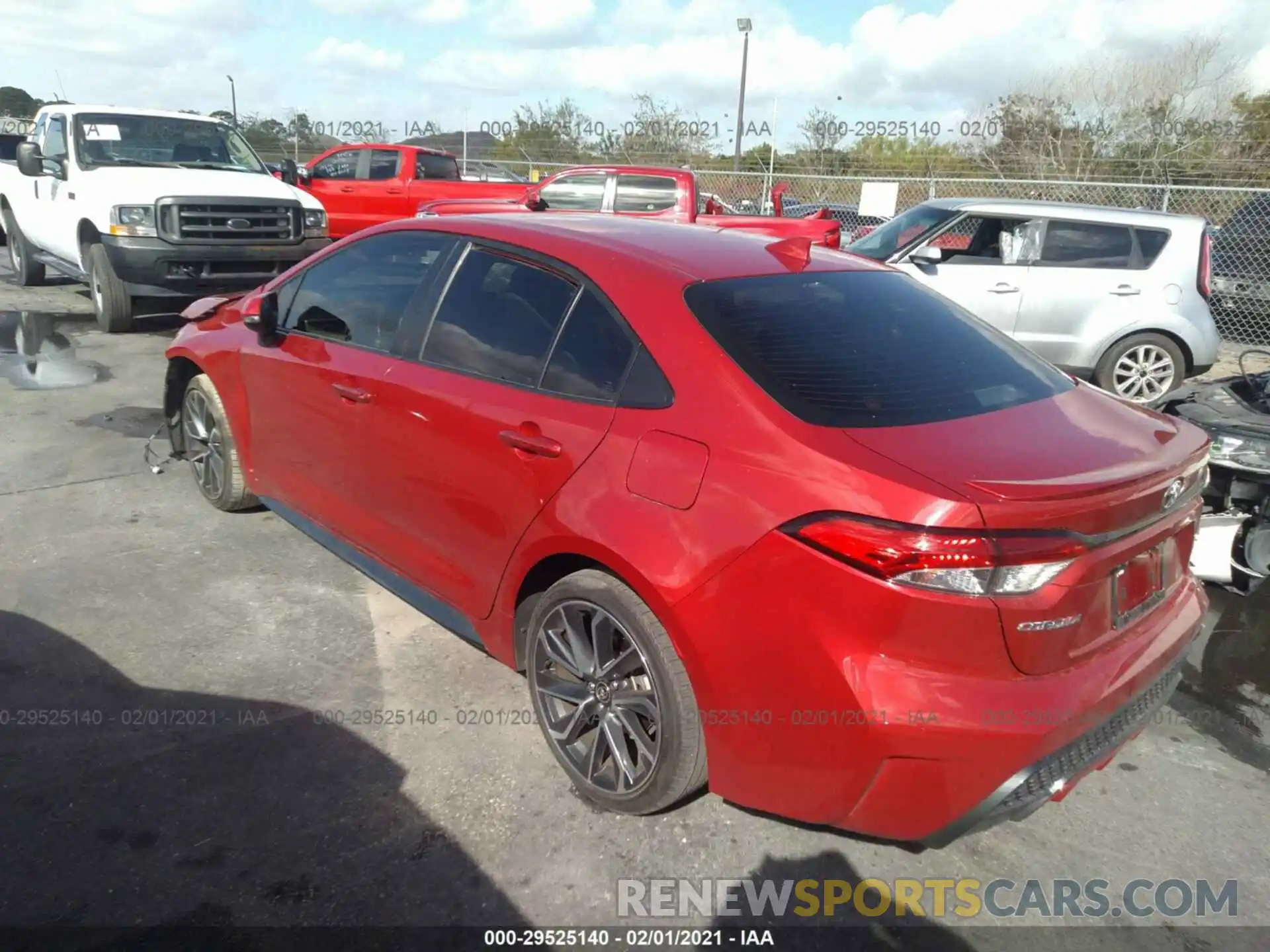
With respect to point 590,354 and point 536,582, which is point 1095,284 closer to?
point 590,354

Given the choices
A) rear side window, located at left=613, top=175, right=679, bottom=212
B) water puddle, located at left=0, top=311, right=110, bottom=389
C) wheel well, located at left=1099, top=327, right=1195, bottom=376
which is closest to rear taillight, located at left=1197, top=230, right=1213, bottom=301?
wheel well, located at left=1099, top=327, right=1195, bottom=376

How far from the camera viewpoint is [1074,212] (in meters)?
8.56

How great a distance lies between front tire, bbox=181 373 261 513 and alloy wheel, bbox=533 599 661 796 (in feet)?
7.82

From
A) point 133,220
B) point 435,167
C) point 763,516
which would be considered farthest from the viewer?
point 435,167

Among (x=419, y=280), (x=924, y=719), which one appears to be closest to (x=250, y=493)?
(x=419, y=280)

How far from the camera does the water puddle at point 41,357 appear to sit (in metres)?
7.46

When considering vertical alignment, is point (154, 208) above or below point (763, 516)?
above

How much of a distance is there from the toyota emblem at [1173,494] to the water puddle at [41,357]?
7.48 m

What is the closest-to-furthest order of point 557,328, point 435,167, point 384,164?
point 557,328
point 384,164
point 435,167

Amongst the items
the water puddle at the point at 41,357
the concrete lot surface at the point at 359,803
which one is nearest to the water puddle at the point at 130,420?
the water puddle at the point at 41,357

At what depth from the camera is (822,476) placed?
2.26 metres

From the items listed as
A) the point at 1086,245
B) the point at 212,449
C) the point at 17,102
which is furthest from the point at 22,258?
the point at 17,102

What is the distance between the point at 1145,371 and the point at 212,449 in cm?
783

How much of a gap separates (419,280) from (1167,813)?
3.13 metres
